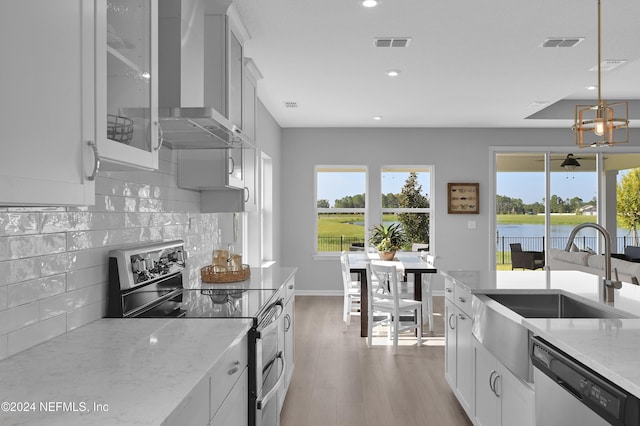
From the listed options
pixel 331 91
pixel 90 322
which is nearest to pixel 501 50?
pixel 331 91

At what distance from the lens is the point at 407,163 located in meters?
7.71

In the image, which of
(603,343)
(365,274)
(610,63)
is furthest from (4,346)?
(610,63)

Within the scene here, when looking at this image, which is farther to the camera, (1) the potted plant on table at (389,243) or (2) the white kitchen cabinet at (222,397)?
(1) the potted plant on table at (389,243)

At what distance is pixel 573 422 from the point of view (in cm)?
147

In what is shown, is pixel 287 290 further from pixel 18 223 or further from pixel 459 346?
pixel 18 223

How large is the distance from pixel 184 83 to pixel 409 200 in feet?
19.2

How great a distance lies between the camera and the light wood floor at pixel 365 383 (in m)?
3.14

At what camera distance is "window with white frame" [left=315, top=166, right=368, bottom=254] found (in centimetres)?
777

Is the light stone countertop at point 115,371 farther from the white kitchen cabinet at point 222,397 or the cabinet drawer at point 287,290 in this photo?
the cabinet drawer at point 287,290

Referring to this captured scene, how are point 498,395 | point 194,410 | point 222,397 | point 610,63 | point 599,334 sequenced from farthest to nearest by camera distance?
point 610,63
point 498,395
point 599,334
point 222,397
point 194,410

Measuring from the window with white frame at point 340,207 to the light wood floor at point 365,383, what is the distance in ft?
8.01

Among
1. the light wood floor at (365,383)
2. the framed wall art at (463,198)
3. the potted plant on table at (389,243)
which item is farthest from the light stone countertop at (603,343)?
the framed wall art at (463,198)

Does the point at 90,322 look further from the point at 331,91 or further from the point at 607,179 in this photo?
the point at 607,179

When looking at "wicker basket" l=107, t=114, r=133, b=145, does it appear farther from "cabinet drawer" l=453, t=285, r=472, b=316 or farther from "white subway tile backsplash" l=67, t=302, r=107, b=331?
"cabinet drawer" l=453, t=285, r=472, b=316
